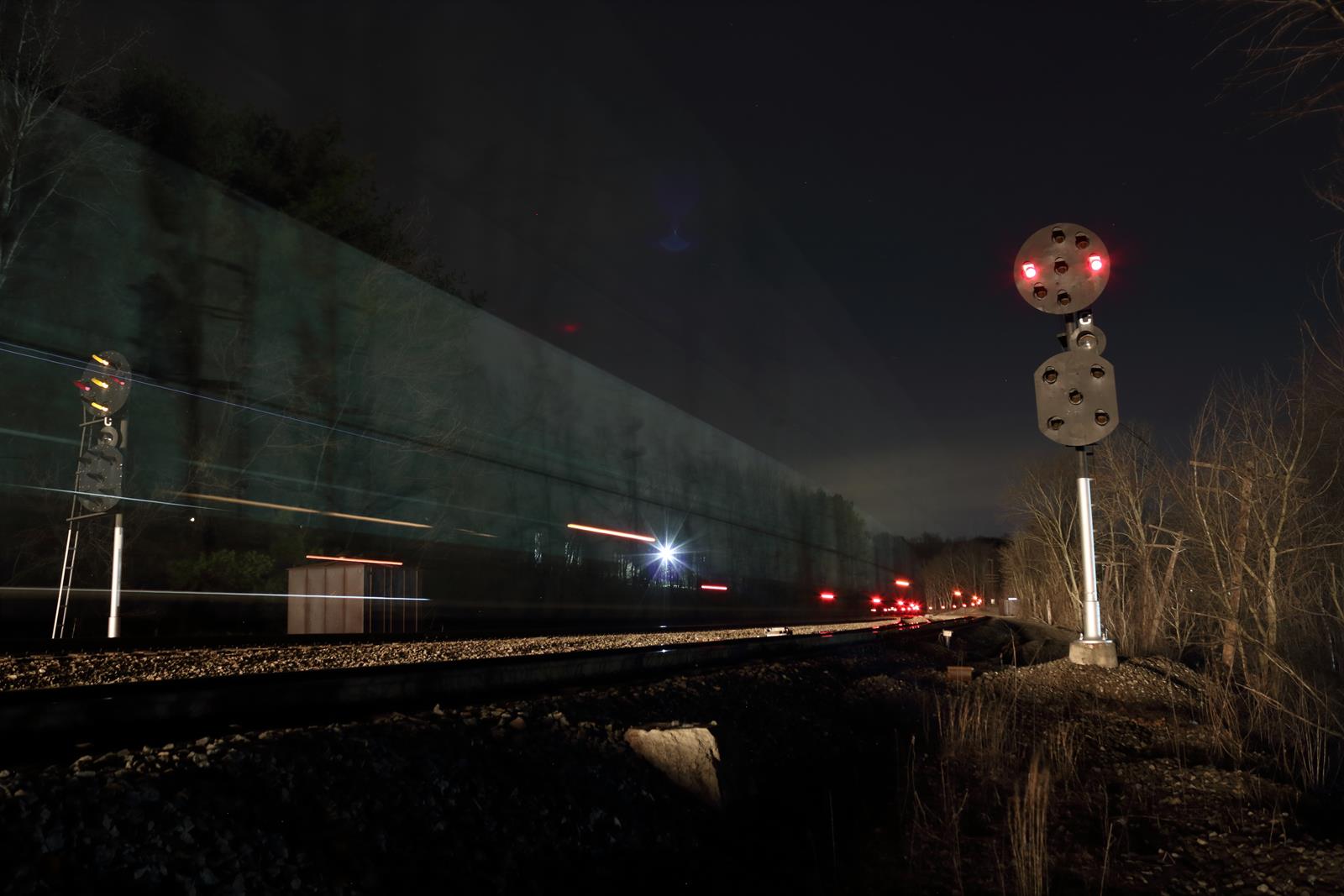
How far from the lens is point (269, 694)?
5000mm

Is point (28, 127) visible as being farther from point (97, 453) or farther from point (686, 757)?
point (686, 757)

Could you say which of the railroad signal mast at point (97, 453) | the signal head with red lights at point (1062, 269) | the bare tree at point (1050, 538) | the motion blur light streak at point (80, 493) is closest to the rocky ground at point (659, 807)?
the signal head with red lights at point (1062, 269)

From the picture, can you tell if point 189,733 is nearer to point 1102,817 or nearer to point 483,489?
point 1102,817

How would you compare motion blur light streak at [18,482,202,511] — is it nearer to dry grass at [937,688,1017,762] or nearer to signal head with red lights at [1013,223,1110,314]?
dry grass at [937,688,1017,762]

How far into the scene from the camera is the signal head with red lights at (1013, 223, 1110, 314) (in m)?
10.8

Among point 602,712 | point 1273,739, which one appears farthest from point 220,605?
point 1273,739

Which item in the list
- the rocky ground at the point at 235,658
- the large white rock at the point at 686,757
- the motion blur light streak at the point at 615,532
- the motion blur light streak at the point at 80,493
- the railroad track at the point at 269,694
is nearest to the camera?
the railroad track at the point at 269,694

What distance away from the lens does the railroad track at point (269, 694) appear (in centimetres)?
401

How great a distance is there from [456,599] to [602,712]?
18634 mm

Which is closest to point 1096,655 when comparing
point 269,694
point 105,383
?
point 269,694

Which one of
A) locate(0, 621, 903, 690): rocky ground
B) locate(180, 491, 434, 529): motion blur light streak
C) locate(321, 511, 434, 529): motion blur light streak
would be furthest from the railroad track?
locate(321, 511, 434, 529): motion blur light streak

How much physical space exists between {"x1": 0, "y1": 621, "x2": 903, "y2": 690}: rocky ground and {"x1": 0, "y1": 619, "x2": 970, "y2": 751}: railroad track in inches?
84.8

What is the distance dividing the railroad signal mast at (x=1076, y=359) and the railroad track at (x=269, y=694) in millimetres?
5921

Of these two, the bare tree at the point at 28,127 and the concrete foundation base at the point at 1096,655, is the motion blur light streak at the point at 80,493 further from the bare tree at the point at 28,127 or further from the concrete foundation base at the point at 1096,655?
the concrete foundation base at the point at 1096,655
